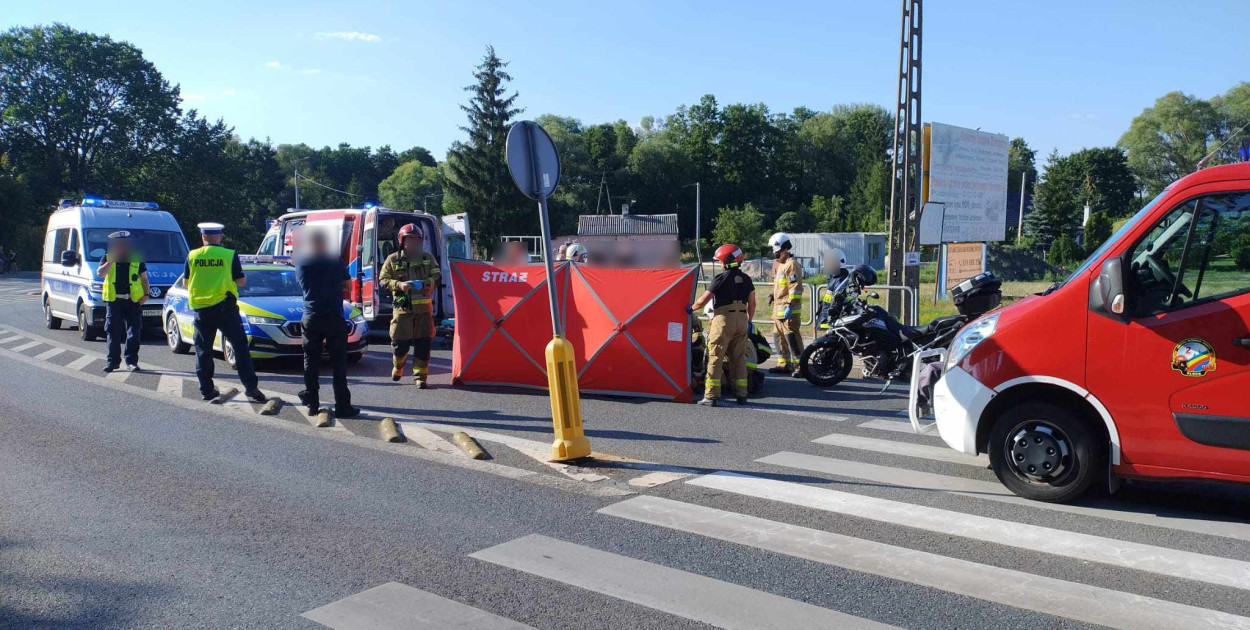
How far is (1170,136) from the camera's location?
7156cm

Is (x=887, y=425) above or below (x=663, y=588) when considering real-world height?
above

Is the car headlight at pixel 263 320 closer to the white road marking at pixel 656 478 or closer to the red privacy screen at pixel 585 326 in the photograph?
the red privacy screen at pixel 585 326

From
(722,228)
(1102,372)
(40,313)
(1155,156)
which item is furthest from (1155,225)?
(1155,156)

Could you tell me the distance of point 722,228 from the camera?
245ft

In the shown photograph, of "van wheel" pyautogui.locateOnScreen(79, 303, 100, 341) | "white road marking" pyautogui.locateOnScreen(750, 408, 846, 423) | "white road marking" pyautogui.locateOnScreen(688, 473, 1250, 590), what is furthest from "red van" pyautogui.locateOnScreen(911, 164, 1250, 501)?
"van wheel" pyautogui.locateOnScreen(79, 303, 100, 341)

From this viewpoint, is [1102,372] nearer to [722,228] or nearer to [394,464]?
[394,464]

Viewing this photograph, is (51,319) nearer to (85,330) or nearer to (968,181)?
(85,330)

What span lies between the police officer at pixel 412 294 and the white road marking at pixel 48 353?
6.49m

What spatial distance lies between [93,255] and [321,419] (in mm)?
10549

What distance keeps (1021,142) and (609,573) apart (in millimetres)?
116704

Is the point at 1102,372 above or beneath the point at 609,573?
above

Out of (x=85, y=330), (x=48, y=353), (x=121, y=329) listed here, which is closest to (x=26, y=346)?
(x=85, y=330)

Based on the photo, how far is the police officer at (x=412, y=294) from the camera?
10.6m

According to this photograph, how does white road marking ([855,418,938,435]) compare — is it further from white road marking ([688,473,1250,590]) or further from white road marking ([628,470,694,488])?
white road marking ([628,470,694,488])
